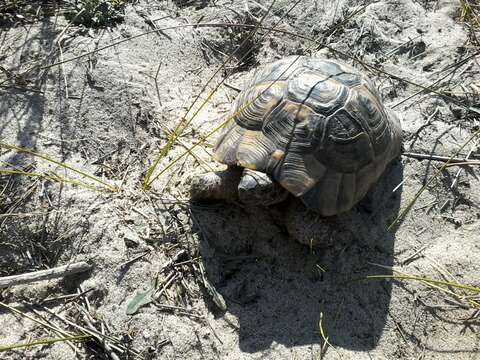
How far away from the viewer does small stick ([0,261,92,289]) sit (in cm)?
253

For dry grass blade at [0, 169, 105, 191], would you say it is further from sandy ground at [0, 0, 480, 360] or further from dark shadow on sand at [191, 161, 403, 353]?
dark shadow on sand at [191, 161, 403, 353]

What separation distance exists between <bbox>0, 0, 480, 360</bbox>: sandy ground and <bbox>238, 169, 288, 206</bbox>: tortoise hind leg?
264 mm

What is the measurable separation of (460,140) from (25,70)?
3210 millimetres

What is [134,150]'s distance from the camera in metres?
3.23

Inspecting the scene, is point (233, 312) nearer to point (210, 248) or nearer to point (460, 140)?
point (210, 248)

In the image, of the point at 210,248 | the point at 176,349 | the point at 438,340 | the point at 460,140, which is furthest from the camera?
the point at 460,140

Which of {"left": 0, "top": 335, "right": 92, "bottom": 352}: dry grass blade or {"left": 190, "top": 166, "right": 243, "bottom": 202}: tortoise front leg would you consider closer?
{"left": 0, "top": 335, "right": 92, "bottom": 352}: dry grass blade

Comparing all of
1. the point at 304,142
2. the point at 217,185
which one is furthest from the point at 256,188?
the point at 304,142

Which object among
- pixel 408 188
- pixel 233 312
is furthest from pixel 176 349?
pixel 408 188

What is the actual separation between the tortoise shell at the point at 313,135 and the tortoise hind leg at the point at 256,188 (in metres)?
0.05

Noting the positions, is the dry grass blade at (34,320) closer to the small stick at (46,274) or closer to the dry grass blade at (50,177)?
the small stick at (46,274)

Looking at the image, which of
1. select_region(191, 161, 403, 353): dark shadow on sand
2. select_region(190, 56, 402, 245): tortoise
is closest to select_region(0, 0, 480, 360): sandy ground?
select_region(191, 161, 403, 353): dark shadow on sand

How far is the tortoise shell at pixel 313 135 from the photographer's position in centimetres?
276

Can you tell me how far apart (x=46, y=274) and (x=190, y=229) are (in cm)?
85
